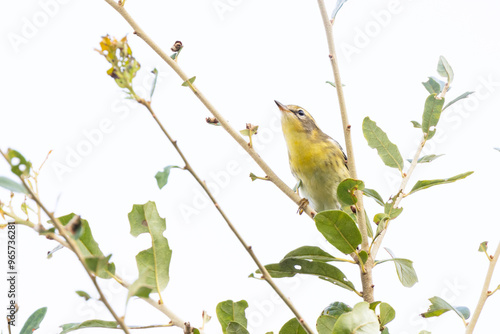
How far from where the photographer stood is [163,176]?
4.13 feet

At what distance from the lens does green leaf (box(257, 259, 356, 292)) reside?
156 cm

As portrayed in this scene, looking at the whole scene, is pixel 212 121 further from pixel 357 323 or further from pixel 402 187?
pixel 357 323

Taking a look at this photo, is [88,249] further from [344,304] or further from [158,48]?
[344,304]

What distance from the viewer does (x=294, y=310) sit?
115 cm

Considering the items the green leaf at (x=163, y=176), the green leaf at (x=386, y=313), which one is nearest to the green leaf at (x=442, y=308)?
the green leaf at (x=386, y=313)

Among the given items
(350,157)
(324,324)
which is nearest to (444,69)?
(350,157)

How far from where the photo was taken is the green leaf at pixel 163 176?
1248 millimetres

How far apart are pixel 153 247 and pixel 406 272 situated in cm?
75

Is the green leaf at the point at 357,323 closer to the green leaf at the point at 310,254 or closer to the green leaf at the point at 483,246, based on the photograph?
the green leaf at the point at 310,254

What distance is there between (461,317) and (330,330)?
15.9 inches

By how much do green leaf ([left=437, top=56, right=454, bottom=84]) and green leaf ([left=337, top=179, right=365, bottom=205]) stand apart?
0.71 metres

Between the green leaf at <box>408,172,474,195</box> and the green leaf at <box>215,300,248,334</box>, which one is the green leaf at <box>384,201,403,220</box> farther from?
the green leaf at <box>215,300,248,334</box>

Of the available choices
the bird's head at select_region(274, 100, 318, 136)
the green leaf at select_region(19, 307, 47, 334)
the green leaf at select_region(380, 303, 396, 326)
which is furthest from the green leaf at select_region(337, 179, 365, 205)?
the bird's head at select_region(274, 100, 318, 136)

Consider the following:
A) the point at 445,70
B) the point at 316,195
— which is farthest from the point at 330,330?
the point at 316,195
